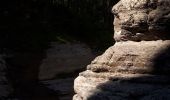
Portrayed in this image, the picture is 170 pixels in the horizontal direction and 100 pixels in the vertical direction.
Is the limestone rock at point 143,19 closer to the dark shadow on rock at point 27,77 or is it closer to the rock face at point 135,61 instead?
the rock face at point 135,61

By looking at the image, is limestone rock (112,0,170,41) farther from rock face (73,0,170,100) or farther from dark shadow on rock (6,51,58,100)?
dark shadow on rock (6,51,58,100)

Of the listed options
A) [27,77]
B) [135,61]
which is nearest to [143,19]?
[135,61]

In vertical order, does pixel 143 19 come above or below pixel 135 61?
above

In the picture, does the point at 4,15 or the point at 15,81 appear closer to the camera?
the point at 15,81

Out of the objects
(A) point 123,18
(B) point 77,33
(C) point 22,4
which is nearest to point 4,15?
(C) point 22,4

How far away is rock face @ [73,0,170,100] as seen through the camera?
194 inches

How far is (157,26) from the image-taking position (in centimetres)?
522

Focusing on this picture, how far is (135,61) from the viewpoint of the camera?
5.21m

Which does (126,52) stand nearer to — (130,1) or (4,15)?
(130,1)

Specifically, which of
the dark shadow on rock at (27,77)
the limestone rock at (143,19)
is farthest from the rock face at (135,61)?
the dark shadow on rock at (27,77)

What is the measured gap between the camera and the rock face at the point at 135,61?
4930mm

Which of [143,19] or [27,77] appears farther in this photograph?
[27,77]

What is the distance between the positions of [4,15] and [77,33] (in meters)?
3.13

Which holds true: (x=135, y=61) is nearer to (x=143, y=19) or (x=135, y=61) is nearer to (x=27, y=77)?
(x=143, y=19)
